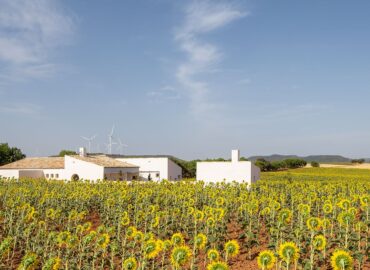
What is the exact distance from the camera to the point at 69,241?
13289mm

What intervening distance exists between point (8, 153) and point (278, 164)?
72058 mm

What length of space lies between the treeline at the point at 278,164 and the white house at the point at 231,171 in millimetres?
52322

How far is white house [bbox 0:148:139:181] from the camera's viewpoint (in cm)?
5731

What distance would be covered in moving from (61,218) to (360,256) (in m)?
16.3

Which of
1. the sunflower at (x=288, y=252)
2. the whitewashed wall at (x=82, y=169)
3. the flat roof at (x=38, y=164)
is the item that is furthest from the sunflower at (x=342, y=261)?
the flat roof at (x=38, y=164)

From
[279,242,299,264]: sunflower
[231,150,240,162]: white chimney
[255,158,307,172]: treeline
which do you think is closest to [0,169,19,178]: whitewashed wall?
[231,150,240,162]: white chimney

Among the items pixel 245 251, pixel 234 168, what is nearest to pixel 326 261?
pixel 245 251

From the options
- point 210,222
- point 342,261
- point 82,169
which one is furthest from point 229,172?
point 342,261

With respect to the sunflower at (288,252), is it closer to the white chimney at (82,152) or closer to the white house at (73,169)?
the white house at (73,169)

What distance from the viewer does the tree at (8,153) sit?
94.5m

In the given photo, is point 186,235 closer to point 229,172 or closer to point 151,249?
point 151,249

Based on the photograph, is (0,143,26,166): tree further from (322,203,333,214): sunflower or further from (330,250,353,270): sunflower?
(330,250,353,270): sunflower

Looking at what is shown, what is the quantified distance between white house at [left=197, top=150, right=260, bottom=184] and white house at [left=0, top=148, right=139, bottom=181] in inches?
633

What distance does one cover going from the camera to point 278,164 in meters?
115
